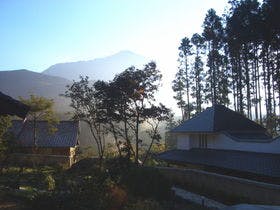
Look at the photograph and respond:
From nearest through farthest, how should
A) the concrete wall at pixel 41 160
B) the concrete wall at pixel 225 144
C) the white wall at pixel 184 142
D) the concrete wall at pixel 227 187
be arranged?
1. the concrete wall at pixel 227 187
2. the concrete wall at pixel 225 144
3. the white wall at pixel 184 142
4. the concrete wall at pixel 41 160

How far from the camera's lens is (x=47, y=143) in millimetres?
48688

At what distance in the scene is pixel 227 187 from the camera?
2398 cm

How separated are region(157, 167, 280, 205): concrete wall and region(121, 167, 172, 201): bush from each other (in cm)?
638

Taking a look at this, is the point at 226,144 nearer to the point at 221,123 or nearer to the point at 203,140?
the point at 221,123

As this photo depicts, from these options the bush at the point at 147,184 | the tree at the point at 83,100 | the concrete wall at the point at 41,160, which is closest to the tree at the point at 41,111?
the concrete wall at the point at 41,160

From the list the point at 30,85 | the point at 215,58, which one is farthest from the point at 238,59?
the point at 30,85

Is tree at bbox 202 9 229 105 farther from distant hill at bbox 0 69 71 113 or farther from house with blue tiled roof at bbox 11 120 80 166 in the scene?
distant hill at bbox 0 69 71 113

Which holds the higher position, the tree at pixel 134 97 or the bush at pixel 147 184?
the tree at pixel 134 97

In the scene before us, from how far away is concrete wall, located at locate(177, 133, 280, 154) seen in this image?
1046 inches

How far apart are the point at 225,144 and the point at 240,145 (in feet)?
6.18

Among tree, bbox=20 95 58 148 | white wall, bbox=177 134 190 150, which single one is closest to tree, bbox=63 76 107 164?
tree, bbox=20 95 58 148

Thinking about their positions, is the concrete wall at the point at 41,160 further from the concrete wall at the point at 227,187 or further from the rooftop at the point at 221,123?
the concrete wall at the point at 227,187

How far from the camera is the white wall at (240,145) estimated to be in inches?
1037

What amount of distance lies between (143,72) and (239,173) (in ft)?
48.0
